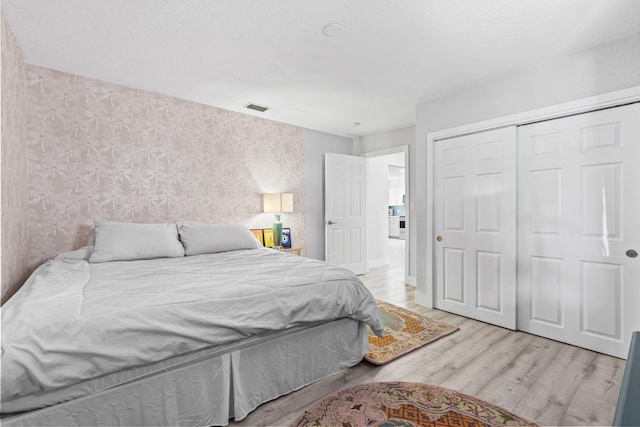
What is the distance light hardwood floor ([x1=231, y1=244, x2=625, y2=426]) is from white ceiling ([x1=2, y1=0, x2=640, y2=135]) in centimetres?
244

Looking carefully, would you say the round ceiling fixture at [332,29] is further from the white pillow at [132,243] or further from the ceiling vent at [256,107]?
the white pillow at [132,243]

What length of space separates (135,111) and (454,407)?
3889 mm

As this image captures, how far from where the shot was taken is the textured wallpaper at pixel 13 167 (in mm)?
2066

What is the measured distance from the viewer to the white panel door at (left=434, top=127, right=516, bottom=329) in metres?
2.99

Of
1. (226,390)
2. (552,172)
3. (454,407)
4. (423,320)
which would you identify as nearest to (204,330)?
(226,390)

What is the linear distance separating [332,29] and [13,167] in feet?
8.37

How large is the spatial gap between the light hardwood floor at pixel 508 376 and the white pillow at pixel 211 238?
1750mm

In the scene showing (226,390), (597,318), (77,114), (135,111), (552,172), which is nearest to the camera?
(226,390)

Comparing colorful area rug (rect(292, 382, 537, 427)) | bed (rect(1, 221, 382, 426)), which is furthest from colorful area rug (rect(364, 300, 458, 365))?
colorful area rug (rect(292, 382, 537, 427))

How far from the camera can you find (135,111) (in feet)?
11.0

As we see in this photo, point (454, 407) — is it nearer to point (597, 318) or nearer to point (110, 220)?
point (597, 318)

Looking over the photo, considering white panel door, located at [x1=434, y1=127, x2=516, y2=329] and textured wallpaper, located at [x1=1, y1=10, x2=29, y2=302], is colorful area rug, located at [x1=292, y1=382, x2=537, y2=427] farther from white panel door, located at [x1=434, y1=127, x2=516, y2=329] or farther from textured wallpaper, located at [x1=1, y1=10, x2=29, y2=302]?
textured wallpaper, located at [x1=1, y1=10, x2=29, y2=302]

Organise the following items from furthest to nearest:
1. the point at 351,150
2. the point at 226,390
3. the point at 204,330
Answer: the point at 351,150 → the point at 226,390 → the point at 204,330

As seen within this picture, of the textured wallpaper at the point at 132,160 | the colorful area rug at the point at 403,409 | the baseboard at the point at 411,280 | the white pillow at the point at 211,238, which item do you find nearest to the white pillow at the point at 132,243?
the white pillow at the point at 211,238
